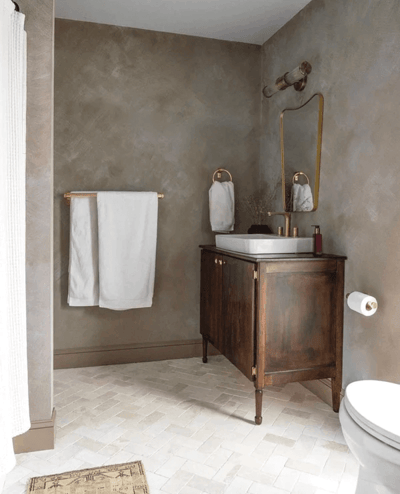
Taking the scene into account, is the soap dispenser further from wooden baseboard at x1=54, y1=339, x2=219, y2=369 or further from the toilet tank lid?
wooden baseboard at x1=54, y1=339, x2=219, y2=369

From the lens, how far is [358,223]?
2203 millimetres

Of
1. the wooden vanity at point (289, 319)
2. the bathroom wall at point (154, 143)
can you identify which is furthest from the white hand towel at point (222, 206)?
the wooden vanity at point (289, 319)

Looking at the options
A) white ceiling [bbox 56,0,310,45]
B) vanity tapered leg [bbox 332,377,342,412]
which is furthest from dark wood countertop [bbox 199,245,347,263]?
white ceiling [bbox 56,0,310,45]

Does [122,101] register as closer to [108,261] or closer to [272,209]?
[108,261]

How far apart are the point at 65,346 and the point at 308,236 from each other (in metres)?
1.93

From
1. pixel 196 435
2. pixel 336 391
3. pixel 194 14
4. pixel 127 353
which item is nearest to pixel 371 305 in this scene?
pixel 336 391

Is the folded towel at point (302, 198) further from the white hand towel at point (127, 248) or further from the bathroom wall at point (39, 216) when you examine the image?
the bathroom wall at point (39, 216)

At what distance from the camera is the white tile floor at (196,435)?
1744 millimetres

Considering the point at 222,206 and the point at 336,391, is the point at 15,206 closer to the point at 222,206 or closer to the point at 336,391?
the point at 222,206

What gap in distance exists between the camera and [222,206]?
3.19 m

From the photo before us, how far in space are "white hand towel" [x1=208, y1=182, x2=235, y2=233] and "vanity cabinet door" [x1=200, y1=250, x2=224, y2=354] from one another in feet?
0.86

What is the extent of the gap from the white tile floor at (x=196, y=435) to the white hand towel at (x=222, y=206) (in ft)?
3.64

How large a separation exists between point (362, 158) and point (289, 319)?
0.93 metres

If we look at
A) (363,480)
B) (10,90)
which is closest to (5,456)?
(363,480)
